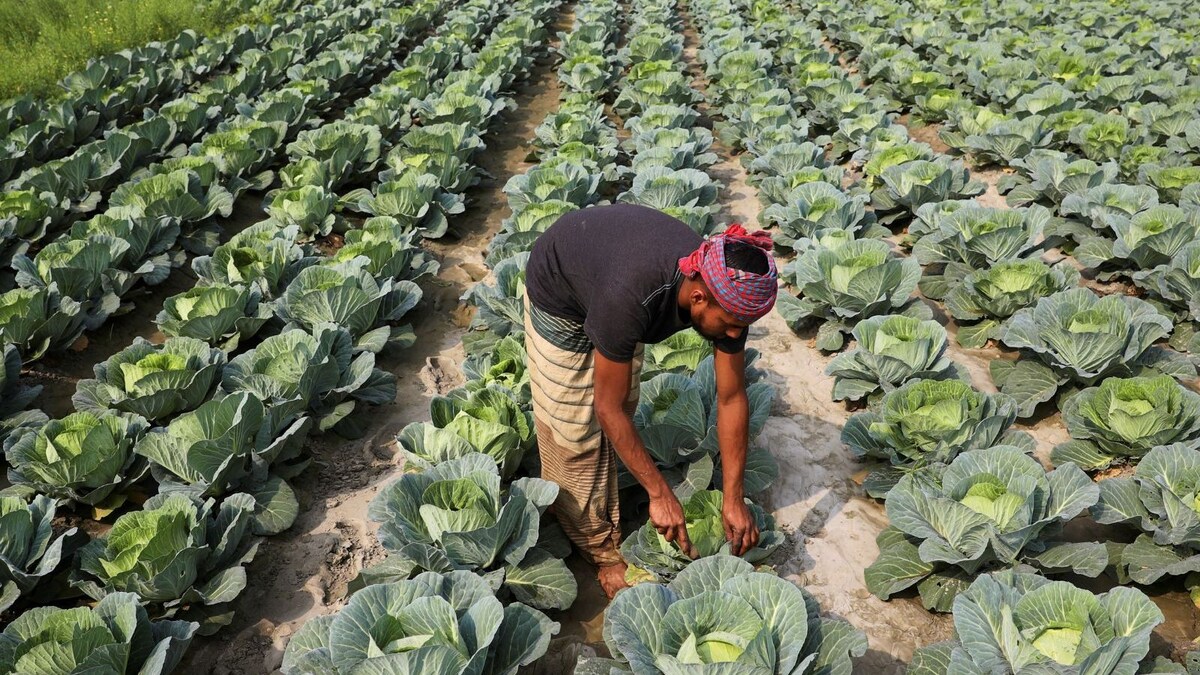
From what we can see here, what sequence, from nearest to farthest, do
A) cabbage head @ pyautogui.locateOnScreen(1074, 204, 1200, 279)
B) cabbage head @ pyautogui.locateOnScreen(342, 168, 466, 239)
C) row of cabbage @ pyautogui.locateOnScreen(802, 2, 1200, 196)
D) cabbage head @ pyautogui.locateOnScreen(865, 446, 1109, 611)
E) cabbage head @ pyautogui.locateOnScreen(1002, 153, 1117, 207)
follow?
cabbage head @ pyautogui.locateOnScreen(865, 446, 1109, 611) < cabbage head @ pyautogui.locateOnScreen(1074, 204, 1200, 279) < cabbage head @ pyautogui.locateOnScreen(1002, 153, 1117, 207) < cabbage head @ pyautogui.locateOnScreen(342, 168, 466, 239) < row of cabbage @ pyautogui.locateOnScreen(802, 2, 1200, 196)

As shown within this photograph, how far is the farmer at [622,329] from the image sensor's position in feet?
8.82

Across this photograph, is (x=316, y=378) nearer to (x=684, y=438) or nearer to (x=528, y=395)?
(x=528, y=395)

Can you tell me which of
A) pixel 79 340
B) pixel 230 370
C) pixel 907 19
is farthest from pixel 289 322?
pixel 907 19

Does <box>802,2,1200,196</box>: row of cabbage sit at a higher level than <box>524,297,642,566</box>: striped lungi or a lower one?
lower

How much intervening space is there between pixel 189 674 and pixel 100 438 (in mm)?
1341

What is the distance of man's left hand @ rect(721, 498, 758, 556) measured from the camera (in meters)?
3.31

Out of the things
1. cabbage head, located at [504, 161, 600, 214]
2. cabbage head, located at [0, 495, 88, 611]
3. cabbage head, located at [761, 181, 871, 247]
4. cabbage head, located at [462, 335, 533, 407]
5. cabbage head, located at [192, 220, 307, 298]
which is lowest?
cabbage head, located at [761, 181, 871, 247]

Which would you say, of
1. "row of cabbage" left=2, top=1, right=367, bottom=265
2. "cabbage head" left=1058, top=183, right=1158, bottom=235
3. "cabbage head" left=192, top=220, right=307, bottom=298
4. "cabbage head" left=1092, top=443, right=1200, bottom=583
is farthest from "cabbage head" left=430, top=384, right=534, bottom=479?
"cabbage head" left=1058, top=183, right=1158, bottom=235

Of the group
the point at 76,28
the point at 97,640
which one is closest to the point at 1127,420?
A: the point at 97,640

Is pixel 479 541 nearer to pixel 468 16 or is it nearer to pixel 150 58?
pixel 150 58

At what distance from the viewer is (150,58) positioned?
11.1 metres

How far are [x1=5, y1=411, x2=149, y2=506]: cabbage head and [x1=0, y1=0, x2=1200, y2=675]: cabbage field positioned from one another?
0.02 meters

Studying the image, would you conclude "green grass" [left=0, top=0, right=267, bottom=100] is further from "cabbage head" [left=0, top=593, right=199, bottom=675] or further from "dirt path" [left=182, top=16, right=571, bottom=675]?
"cabbage head" [left=0, top=593, right=199, bottom=675]

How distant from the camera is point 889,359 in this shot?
466 centimetres
